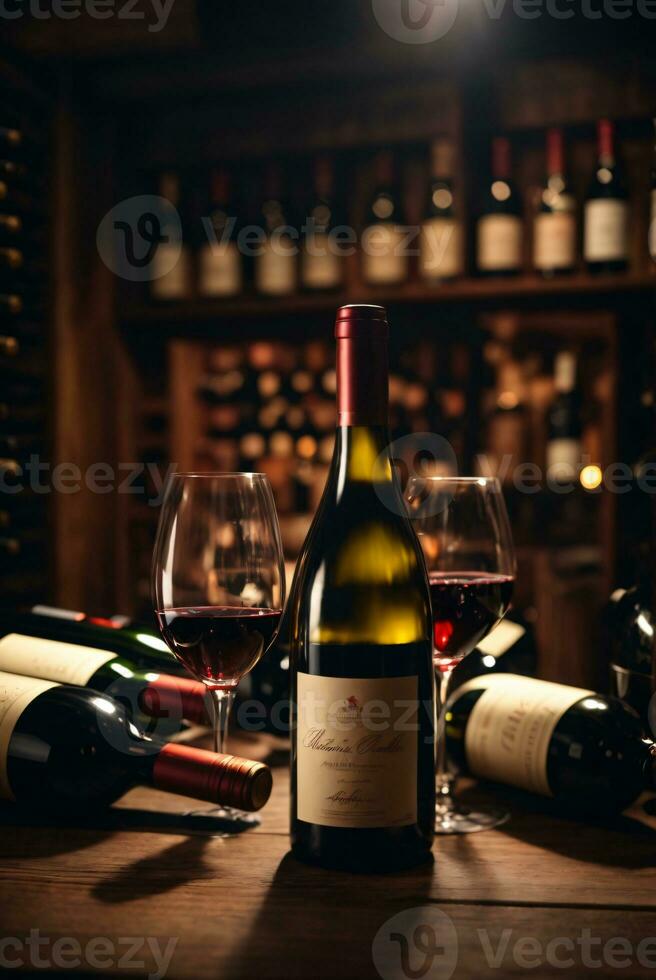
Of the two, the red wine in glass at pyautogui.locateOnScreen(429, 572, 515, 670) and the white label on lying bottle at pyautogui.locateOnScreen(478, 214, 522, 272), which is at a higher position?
the white label on lying bottle at pyautogui.locateOnScreen(478, 214, 522, 272)

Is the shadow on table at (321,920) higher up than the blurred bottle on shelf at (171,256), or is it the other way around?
the blurred bottle on shelf at (171,256)

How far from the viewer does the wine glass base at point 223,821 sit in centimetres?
73

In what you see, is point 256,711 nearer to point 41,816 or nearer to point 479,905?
point 41,816

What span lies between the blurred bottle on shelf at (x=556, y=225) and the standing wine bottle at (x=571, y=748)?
5.98 ft

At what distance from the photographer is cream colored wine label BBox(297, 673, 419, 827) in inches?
25.1

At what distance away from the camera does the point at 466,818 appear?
2.45 ft

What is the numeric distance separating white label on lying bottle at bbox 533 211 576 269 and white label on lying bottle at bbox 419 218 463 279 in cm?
20

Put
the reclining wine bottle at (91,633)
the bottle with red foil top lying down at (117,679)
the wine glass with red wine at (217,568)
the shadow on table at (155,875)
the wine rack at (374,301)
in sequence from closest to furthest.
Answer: the shadow on table at (155,875) → the wine glass with red wine at (217,568) → the bottle with red foil top lying down at (117,679) → the reclining wine bottle at (91,633) → the wine rack at (374,301)

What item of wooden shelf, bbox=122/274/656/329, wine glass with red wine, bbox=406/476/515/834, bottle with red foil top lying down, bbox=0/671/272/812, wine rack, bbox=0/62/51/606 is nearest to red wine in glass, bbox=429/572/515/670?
wine glass with red wine, bbox=406/476/515/834

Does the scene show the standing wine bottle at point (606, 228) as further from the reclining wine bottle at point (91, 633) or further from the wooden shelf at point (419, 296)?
the reclining wine bottle at point (91, 633)

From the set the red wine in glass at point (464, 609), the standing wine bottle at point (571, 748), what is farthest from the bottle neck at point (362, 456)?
the standing wine bottle at point (571, 748)
